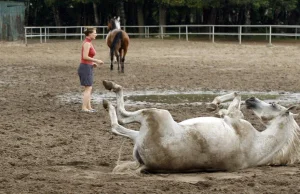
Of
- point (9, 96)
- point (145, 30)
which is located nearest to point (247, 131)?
point (9, 96)

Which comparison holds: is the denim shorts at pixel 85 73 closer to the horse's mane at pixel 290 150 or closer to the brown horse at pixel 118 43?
the horse's mane at pixel 290 150

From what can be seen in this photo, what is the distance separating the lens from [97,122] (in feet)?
33.7

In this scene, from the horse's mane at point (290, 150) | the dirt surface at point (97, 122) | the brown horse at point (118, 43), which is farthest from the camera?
the brown horse at point (118, 43)

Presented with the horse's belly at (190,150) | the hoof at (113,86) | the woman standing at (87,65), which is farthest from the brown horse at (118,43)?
the horse's belly at (190,150)

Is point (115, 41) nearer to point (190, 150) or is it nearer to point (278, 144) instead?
point (278, 144)

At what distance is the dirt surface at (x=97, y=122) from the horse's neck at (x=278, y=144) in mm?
119

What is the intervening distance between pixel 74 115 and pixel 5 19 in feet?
109

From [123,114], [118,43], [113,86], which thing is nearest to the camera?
[123,114]

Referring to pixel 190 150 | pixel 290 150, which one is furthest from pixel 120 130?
pixel 290 150

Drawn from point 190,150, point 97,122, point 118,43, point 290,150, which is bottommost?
point 97,122

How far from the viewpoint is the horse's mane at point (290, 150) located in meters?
6.92

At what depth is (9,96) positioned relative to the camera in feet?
45.3

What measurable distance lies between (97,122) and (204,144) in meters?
4.13

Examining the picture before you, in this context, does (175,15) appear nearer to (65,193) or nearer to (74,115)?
(74,115)
